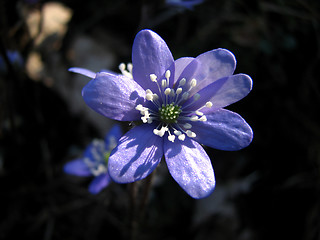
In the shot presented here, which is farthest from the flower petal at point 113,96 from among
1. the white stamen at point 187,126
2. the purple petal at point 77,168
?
the purple petal at point 77,168

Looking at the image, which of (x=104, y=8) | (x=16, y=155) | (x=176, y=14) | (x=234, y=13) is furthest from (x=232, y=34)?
(x=16, y=155)

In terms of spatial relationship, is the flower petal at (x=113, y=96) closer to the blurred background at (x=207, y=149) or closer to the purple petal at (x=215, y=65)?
the purple petal at (x=215, y=65)

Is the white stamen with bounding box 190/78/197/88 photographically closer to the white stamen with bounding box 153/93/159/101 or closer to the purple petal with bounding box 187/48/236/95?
the purple petal with bounding box 187/48/236/95

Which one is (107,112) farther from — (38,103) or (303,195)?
(303,195)

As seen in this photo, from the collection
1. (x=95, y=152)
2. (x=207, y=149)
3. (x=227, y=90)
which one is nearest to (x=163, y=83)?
(x=227, y=90)

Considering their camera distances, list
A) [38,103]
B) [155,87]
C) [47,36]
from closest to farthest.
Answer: [155,87] < [38,103] < [47,36]
